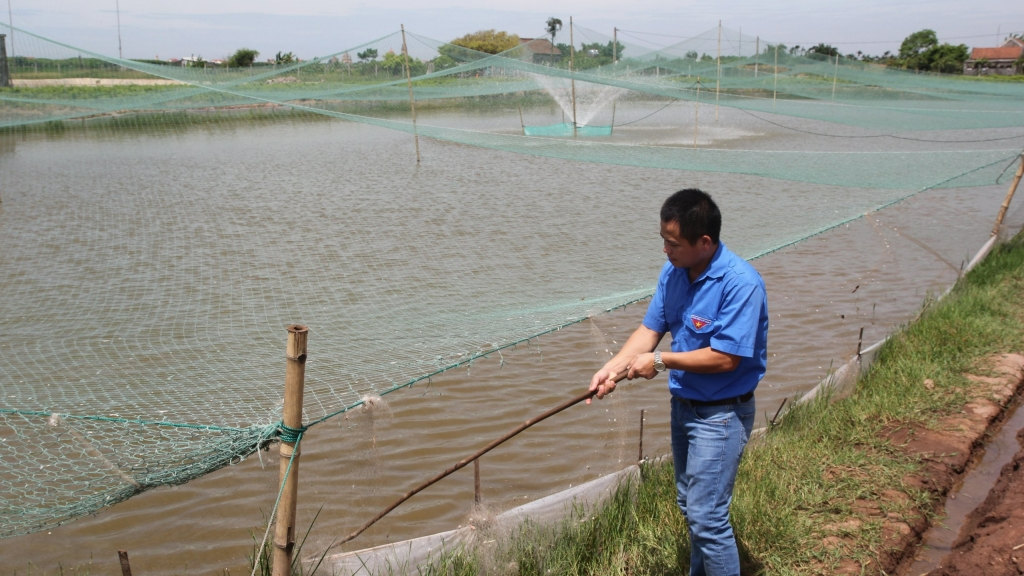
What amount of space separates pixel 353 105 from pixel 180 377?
296 inches

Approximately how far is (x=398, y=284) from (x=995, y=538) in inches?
151

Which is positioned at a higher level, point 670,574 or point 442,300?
point 442,300

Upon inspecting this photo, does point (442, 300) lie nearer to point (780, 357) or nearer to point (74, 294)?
point (780, 357)

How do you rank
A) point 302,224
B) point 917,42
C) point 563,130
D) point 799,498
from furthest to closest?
1. point 917,42
2. point 563,130
3. point 302,224
4. point 799,498

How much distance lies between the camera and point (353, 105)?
10609 mm

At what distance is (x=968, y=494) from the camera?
3.03m

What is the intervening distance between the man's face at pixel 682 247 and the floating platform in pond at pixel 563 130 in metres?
14.4

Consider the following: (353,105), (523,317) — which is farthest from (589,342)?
(353,105)

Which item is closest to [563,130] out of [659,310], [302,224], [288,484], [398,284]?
[302,224]

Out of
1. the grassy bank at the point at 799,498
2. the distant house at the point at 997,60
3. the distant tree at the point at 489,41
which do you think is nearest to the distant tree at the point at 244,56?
the distant tree at the point at 489,41

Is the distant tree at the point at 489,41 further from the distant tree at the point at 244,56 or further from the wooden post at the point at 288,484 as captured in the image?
the wooden post at the point at 288,484

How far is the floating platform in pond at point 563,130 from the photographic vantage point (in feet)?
53.4

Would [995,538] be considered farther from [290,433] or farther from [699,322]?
[290,433]

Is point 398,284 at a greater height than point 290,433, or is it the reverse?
point 290,433
